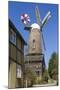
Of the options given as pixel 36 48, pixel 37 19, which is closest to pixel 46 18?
A: pixel 37 19

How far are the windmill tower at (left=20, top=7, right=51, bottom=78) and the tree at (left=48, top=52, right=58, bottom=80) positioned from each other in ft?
0.21

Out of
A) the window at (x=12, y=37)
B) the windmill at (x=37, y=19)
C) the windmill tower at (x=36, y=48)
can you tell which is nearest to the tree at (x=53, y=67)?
the windmill tower at (x=36, y=48)

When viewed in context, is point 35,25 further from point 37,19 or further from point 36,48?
point 36,48

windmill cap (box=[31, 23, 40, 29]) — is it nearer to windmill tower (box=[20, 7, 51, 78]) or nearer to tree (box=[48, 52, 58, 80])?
windmill tower (box=[20, 7, 51, 78])

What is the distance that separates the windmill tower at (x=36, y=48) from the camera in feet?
5.48

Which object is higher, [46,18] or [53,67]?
[46,18]

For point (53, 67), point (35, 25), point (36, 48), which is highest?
point (35, 25)

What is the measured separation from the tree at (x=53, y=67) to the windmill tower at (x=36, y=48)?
63 millimetres

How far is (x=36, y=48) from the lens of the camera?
1690mm

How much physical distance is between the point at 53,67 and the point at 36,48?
222mm

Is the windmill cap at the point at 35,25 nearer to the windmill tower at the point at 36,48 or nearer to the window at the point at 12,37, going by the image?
the windmill tower at the point at 36,48

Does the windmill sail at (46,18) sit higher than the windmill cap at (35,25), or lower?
higher

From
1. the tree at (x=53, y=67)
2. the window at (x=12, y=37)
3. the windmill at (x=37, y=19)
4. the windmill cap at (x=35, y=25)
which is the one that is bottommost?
the tree at (x=53, y=67)

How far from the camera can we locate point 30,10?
1.69m
